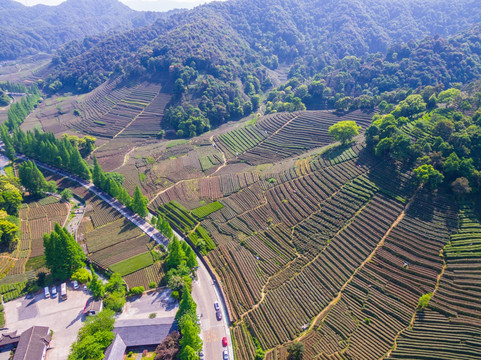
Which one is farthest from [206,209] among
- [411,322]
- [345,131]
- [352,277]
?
[411,322]

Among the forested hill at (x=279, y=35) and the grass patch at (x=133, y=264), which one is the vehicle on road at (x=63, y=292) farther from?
the forested hill at (x=279, y=35)

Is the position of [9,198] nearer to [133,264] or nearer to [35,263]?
[35,263]

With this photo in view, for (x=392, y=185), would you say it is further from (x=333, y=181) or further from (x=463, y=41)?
(x=463, y=41)

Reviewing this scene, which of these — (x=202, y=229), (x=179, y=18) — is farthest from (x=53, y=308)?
(x=179, y=18)

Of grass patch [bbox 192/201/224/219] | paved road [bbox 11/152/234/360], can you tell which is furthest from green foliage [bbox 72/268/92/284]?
grass patch [bbox 192/201/224/219]

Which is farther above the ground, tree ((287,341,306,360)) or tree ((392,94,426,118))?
tree ((392,94,426,118))

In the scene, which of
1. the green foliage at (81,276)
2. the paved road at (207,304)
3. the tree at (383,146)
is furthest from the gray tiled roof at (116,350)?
the tree at (383,146)

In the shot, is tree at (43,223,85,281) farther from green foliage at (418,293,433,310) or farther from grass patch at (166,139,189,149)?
green foliage at (418,293,433,310)
